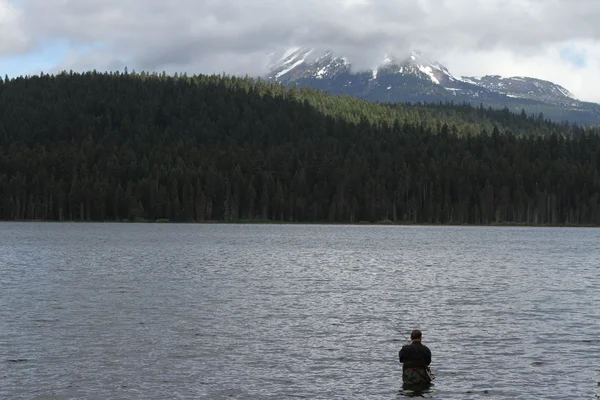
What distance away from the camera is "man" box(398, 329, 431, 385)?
118ft

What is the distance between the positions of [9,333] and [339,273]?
46.2 metres

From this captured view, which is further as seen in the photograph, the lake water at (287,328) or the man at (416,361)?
the lake water at (287,328)

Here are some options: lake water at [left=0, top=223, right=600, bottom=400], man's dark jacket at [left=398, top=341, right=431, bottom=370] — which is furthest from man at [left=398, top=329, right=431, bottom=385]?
lake water at [left=0, top=223, right=600, bottom=400]

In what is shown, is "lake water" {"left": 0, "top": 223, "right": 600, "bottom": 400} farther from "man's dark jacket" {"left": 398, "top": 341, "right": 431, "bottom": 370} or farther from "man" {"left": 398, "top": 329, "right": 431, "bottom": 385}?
"man's dark jacket" {"left": 398, "top": 341, "right": 431, "bottom": 370}

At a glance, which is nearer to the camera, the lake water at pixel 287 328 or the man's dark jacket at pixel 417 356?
the man's dark jacket at pixel 417 356

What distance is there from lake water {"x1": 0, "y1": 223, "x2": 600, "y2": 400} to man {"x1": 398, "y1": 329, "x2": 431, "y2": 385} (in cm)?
68

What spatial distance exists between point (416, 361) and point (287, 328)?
15579mm

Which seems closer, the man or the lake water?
the man

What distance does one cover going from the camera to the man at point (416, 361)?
1414 inches

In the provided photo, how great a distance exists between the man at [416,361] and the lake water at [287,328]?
0.68 meters

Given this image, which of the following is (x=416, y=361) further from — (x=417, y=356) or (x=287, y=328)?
(x=287, y=328)

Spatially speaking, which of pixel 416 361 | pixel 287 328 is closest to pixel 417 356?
pixel 416 361

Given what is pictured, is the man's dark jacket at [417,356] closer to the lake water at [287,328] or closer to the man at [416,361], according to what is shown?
the man at [416,361]

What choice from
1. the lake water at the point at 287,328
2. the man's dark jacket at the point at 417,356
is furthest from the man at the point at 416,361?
the lake water at the point at 287,328
